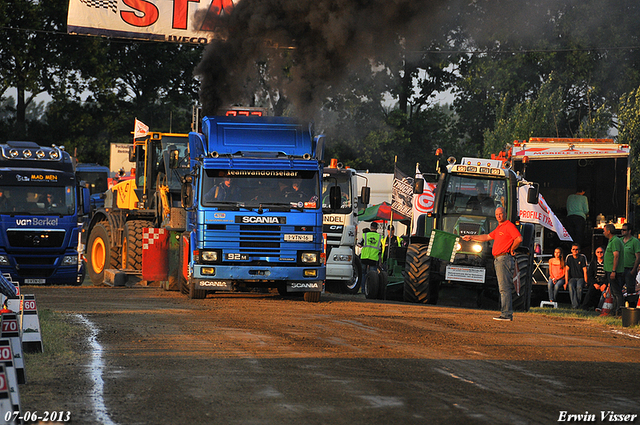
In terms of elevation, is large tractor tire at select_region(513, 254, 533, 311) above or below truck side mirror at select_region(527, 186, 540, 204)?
below

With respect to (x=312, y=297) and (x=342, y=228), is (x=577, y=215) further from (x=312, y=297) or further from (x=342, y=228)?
(x=312, y=297)

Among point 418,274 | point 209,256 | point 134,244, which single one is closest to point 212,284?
point 209,256

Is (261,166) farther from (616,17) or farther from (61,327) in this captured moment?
(616,17)

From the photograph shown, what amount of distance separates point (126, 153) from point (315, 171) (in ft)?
85.3

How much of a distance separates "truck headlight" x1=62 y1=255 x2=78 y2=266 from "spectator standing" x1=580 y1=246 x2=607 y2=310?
12.6 m

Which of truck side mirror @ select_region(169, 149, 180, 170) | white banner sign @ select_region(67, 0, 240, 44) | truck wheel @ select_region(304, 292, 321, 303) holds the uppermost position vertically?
white banner sign @ select_region(67, 0, 240, 44)

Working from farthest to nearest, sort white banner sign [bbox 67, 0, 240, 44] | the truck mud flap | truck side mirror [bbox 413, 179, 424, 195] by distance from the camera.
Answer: white banner sign [bbox 67, 0, 240, 44] < truck side mirror [bbox 413, 179, 424, 195] < the truck mud flap

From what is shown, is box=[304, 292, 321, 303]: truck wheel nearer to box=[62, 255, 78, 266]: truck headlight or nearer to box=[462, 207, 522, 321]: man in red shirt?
box=[462, 207, 522, 321]: man in red shirt

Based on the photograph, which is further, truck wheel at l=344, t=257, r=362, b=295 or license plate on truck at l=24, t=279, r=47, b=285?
truck wheel at l=344, t=257, r=362, b=295

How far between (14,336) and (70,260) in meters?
14.9

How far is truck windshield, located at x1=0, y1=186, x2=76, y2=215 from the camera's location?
22.3m

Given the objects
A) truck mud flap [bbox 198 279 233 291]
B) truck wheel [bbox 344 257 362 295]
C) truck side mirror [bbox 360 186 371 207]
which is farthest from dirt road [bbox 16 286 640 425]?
truck wheel [bbox 344 257 362 295]

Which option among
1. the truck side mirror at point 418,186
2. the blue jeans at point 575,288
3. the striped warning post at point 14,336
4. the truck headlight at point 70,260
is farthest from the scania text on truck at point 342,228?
the striped warning post at point 14,336

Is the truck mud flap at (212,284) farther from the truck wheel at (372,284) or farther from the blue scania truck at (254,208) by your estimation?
the truck wheel at (372,284)
